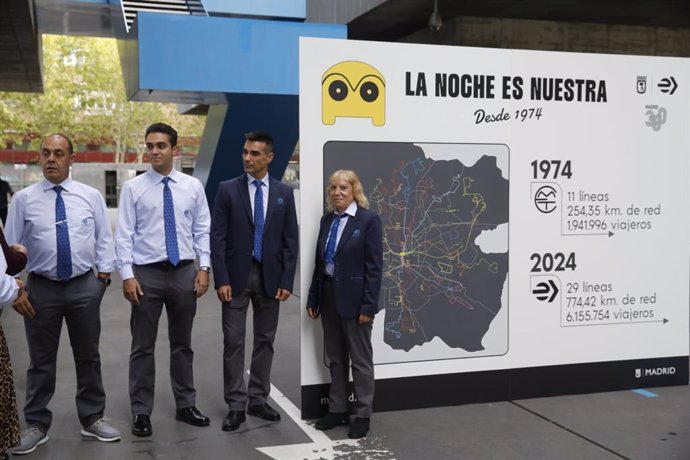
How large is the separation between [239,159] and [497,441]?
14.5 m

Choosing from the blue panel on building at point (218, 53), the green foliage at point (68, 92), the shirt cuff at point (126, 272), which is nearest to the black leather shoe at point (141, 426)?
the shirt cuff at point (126, 272)

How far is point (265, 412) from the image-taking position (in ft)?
17.9

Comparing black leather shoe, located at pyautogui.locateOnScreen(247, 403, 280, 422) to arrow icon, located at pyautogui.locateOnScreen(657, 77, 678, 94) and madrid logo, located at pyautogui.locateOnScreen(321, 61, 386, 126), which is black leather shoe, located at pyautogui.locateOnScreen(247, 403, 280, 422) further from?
arrow icon, located at pyautogui.locateOnScreen(657, 77, 678, 94)

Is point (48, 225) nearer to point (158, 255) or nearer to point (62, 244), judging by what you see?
point (62, 244)

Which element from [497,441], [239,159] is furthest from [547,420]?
[239,159]

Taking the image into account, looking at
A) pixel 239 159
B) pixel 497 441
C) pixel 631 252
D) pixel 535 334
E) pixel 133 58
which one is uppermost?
pixel 133 58

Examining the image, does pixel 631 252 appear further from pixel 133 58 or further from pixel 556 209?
pixel 133 58

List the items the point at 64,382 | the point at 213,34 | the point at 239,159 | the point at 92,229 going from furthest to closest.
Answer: the point at 239,159 < the point at 213,34 < the point at 64,382 < the point at 92,229

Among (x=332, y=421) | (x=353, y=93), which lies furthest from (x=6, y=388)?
(x=353, y=93)

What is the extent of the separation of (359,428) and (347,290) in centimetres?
94

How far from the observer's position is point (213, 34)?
13859 millimetres

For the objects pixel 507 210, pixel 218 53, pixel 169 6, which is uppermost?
pixel 169 6

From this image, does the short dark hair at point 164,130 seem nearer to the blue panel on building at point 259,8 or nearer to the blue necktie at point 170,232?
the blue necktie at point 170,232

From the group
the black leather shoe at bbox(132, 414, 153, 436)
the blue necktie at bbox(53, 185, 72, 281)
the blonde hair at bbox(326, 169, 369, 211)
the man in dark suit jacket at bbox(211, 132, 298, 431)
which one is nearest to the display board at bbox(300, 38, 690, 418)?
the man in dark suit jacket at bbox(211, 132, 298, 431)
